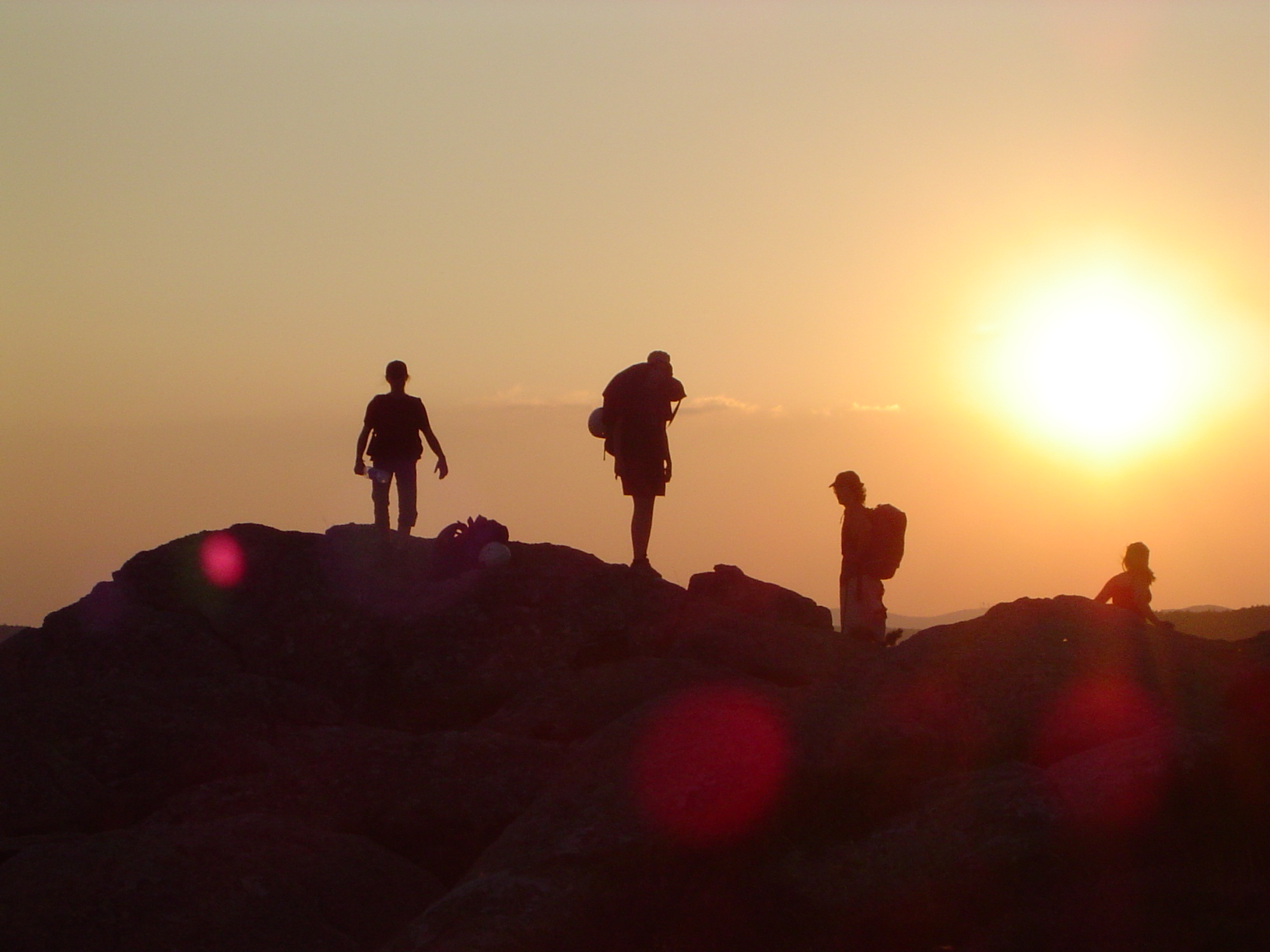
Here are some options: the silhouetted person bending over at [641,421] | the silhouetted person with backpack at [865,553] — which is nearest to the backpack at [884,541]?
the silhouetted person with backpack at [865,553]

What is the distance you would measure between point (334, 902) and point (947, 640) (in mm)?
4985

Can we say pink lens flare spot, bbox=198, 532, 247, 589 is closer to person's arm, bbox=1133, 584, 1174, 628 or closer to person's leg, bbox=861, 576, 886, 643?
person's leg, bbox=861, 576, 886, 643

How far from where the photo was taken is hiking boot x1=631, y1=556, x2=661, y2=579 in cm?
1462

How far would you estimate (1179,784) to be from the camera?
750 centimetres

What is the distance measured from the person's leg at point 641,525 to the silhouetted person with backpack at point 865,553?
203 cm

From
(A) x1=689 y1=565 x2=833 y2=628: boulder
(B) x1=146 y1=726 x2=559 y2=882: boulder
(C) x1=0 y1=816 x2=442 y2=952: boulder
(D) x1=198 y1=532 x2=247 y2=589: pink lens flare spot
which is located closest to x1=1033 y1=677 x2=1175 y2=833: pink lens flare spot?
(B) x1=146 y1=726 x2=559 y2=882: boulder

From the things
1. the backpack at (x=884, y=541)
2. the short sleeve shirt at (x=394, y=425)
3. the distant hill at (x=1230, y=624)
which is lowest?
the distant hill at (x=1230, y=624)

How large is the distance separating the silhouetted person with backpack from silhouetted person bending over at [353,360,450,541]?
448 centimetres

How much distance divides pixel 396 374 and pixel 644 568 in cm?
350

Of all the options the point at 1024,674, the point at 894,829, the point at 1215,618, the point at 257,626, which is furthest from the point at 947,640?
the point at 1215,618

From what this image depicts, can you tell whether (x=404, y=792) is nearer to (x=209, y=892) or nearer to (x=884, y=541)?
(x=209, y=892)

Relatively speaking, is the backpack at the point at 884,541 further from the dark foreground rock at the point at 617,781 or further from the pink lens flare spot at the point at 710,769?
the pink lens flare spot at the point at 710,769

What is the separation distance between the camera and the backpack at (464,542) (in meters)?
15.0

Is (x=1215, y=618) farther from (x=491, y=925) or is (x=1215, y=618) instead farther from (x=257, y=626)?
(x=491, y=925)
